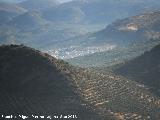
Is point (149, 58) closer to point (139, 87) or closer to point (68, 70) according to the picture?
point (139, 87)

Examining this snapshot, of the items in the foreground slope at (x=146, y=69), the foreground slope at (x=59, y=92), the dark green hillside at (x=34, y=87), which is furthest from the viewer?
the foreground slope at (x=146, y=69)

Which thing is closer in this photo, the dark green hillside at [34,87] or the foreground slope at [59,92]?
the dark green hillside at [34,87]

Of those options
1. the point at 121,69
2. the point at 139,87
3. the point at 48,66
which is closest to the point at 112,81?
the point at 139,87

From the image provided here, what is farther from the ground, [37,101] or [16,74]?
[16,74]

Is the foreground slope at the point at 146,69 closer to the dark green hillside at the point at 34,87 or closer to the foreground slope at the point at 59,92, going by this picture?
the foreground slope at the point at 59,92

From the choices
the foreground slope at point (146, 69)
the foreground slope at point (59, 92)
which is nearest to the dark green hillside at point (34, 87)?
the foreground slope at point (59, 92)

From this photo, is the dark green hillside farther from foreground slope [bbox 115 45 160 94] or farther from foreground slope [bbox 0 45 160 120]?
foreground slope [bbox 115 45 160 94]

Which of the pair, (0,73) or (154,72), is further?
(154,72)

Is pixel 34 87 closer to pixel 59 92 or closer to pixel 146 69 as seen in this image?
pixel 59 92
